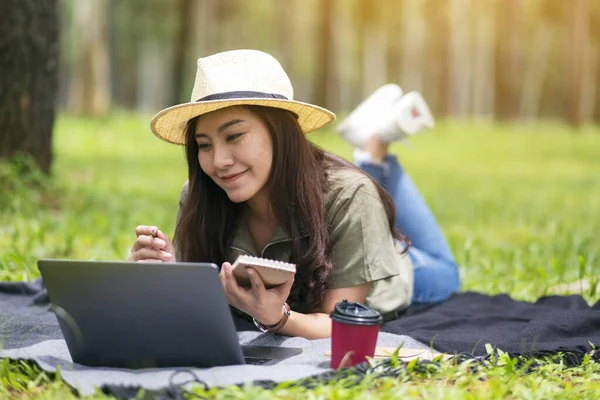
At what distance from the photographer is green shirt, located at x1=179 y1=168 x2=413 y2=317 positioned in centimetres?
363

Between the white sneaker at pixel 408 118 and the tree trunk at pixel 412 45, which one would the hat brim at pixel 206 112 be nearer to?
the white sneaker at pixel 408 118

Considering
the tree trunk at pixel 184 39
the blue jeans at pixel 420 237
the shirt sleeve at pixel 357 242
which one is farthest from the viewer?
the tree trunk at pixel 184 39

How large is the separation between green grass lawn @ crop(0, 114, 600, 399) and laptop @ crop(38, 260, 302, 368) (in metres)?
0.21

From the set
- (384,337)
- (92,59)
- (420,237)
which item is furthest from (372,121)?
(92,59)

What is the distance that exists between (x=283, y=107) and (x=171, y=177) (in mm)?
8060

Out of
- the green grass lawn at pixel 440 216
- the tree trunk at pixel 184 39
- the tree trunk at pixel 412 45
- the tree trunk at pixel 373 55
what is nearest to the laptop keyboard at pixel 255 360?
the green grass lawn at pixel 440 216

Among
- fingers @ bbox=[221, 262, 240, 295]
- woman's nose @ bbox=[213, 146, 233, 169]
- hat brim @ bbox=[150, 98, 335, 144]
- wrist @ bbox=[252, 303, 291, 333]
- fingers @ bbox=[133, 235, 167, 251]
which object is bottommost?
wrist @ bbox=[252, 303, 291, 333]

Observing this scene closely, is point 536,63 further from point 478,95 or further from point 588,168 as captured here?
point 588,168

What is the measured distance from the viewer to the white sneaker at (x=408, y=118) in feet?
15.7

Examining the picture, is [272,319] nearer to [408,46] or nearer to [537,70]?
[408,46]

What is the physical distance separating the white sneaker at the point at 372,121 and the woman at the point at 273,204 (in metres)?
0.98

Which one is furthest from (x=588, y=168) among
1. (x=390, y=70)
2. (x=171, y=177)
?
(x=390, y=70)

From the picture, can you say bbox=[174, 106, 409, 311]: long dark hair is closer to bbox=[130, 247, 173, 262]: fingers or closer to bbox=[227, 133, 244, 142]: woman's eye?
bbox=[227, 133, 244, 142]: woman's eye

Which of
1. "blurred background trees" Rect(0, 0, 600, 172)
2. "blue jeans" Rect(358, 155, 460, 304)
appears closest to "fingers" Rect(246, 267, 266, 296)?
"blue jeans" Rect(358, 155, 460, 304)
